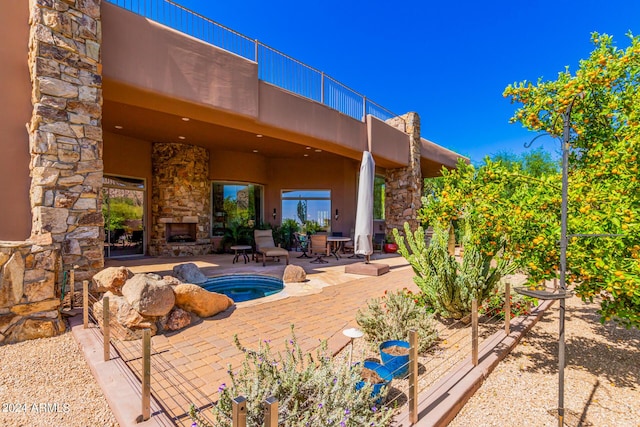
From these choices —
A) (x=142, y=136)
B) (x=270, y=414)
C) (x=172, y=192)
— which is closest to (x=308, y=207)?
(x=172, y=192)

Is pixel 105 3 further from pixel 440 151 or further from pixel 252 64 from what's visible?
pixel 440 151

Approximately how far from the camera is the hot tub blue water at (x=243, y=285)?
22.9 ft

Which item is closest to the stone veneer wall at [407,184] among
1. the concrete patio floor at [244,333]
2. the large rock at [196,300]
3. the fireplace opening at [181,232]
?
the concrete patio floor at [244,333]

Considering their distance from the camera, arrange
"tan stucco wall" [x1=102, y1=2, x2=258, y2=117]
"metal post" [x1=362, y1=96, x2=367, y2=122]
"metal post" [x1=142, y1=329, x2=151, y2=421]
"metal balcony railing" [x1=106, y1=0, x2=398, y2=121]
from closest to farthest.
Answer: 1. "metal post" [x1=142, y1=329, x2=151, y2=421]
2. "tan stucco wall" [x1=102, y1=2, x2=258, y2=117]
3. "metal balcony railing" [x1=106, y1=0, x2=398, y2=121]
4. "metal post" [x1=362, y1=96, x2=367, y2=122]

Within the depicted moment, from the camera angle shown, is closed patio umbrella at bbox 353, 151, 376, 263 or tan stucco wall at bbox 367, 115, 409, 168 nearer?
closed patio umbrella at bbox 353, 151, 376, 263

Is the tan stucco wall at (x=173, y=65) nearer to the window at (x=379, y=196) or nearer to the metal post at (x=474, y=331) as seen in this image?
the metal post at (x=474, y=331)

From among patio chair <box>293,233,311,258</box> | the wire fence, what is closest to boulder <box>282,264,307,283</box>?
the wire fence

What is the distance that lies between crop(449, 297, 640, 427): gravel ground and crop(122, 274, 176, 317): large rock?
350 cm

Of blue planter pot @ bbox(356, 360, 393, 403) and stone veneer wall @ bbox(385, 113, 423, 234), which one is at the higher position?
stone veneer wall @ bbox(385, 113, 423, 234)

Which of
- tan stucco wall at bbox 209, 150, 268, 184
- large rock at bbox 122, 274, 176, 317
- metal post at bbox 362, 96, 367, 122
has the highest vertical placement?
metal post at bbox 362, 96, 367, 122

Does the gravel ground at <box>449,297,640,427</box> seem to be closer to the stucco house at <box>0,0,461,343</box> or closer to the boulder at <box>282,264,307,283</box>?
the boulder at <box>282,264,307,283</box>

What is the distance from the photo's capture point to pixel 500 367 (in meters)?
3.41

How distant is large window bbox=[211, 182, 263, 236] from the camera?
12.8 meters

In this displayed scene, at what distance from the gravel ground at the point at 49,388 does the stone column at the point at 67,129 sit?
1626 millimetres
